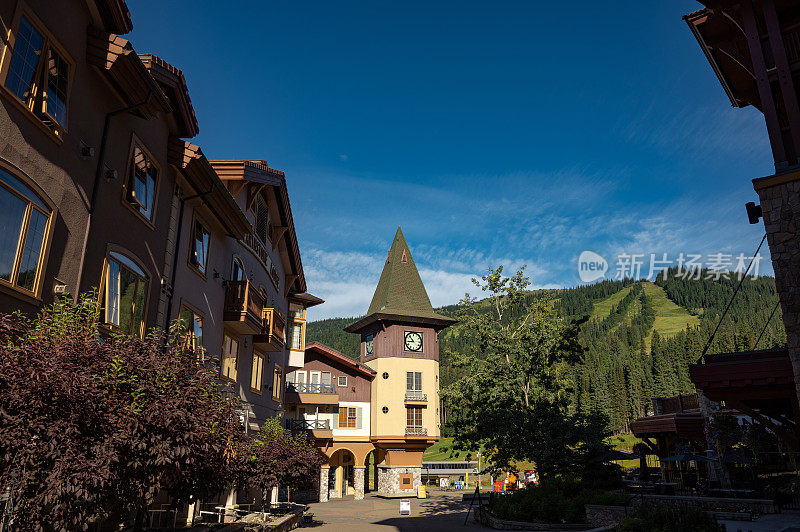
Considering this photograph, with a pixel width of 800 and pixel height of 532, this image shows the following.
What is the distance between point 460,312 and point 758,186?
1953cm

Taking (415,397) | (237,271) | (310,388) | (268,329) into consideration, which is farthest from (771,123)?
(310,388)

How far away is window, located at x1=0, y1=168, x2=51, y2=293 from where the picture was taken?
28.8 feet

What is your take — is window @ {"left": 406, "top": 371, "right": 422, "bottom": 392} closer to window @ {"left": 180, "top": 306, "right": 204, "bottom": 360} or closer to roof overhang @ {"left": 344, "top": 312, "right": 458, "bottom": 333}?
roof overhang @ {"left": 344, "top": 312, "right": 458, "bottom": 333}

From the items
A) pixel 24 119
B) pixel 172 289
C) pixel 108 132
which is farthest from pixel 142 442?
pixel 172 289

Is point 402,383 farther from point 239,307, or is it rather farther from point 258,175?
point 258,175

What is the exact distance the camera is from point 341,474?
167 feet

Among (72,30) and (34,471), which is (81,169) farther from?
(34,471)

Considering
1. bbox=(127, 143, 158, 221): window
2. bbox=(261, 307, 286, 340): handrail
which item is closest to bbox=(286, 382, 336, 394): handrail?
bbox=(261, 307, 286, 340): handrail

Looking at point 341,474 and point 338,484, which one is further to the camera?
point 341,474

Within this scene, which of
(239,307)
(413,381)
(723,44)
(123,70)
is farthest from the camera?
(413,381)

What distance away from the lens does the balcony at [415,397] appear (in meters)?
47.6

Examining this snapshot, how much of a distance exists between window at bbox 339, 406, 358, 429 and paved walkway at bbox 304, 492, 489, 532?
626 cm

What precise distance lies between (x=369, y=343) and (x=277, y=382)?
21119 mm

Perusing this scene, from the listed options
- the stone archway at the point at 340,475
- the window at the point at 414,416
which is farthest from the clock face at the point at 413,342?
the stone archway at the point at 340,475
